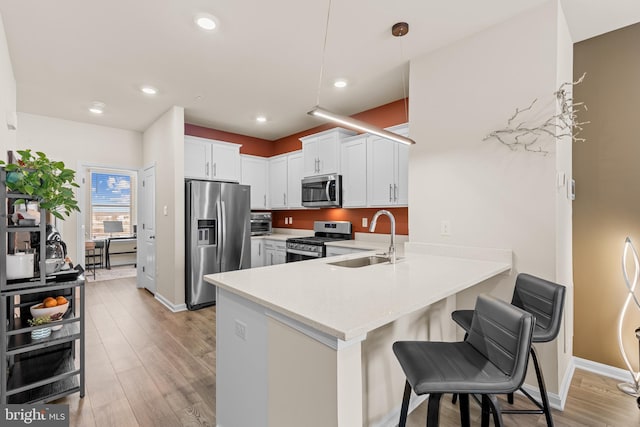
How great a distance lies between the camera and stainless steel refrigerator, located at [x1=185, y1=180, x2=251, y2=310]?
400 centimetres

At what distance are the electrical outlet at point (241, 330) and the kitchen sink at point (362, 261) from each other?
86cm

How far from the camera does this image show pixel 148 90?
345cm

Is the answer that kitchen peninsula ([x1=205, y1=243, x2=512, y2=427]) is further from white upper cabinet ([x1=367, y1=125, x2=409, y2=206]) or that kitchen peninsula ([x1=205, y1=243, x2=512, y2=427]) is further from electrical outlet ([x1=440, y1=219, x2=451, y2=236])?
white upper cabinet ([x1=367, y1=125, x2=409, y2=206])

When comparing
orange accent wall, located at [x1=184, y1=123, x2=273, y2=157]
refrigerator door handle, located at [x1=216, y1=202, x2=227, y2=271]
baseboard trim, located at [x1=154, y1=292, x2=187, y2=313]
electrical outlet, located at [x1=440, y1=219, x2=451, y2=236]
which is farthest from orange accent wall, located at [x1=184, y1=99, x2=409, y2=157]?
baseboard trim, located at [x1=154, y1=292, x2=187, y2=313]

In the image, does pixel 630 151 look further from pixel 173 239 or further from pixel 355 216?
pixel 173 239

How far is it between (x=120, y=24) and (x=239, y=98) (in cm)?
159

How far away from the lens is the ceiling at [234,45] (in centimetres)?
209

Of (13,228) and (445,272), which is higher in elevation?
(13,228)

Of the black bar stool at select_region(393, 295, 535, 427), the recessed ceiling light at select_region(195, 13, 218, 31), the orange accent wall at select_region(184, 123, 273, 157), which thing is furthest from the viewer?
the orange accent wall at select_region(184, 123, 273, 157)

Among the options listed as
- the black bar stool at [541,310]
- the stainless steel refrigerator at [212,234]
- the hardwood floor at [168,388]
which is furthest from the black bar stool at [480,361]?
the stainless steel refrigerator at [212,234]

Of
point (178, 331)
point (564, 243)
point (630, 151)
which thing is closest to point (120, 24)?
point (178, 331)

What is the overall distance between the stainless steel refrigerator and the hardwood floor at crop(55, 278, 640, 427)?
635 millimetres

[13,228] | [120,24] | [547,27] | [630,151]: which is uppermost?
[120,24]

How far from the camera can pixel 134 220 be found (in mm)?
8094
